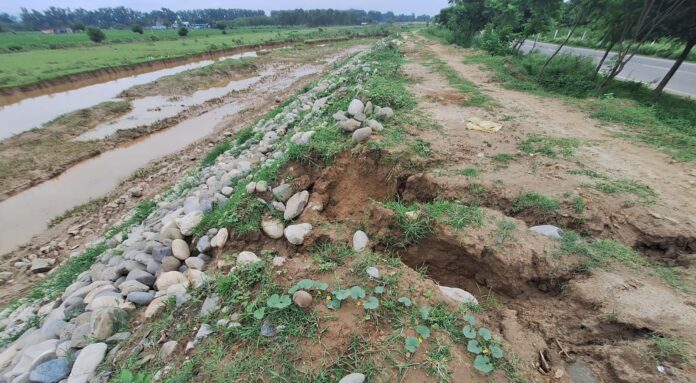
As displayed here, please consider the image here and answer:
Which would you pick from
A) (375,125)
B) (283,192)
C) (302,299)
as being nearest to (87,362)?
(302,299)

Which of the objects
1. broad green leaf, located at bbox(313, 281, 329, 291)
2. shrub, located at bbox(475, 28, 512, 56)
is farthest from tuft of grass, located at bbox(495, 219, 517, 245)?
shrub, located at bbox(475, 28, 512, 56)

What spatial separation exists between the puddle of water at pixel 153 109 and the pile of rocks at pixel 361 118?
10.7 m

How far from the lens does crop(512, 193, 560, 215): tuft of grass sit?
11.0 feet

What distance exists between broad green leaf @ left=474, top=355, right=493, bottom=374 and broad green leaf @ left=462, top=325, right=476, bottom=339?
0.14 metres

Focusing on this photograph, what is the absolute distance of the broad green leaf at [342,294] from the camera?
2.30 metres

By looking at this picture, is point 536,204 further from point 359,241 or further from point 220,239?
point 220,239

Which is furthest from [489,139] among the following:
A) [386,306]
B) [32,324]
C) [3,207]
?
[3,207]

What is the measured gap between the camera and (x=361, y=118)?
17.2 ft

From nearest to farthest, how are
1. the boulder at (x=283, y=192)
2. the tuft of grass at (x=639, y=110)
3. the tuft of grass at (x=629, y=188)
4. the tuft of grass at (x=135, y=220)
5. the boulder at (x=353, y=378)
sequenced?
the boulder at (x=353, y=378)
the tuft of grass at (x=629, y=188)
the boulder at (x=283, y=192)
the tuft of grass at (x=639, y=110)
the tuft of grass at (x=135, y=220)

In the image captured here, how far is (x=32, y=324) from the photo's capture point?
3.55 m

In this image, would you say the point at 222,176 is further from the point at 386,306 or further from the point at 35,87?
the point at 35,87

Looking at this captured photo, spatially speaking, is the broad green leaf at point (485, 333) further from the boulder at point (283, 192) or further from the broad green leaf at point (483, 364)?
the boulder at point (283, 192)

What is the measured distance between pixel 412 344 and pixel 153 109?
1680 centimetres

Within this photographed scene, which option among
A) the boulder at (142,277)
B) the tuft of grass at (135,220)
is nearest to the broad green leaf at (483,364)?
the boulder at (142,277)
